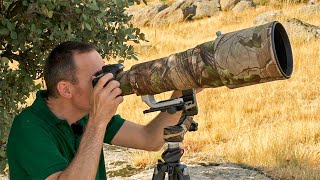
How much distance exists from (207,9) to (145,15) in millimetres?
2680

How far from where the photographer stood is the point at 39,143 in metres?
2.87

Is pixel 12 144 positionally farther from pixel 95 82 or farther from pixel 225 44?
pixel 225 44

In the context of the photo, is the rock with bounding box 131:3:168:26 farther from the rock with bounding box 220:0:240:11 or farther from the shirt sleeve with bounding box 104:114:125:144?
the shirt sleeve with bounding box 104:114:125:144

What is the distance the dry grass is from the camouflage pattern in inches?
123

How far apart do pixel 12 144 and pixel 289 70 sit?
1.40 meters

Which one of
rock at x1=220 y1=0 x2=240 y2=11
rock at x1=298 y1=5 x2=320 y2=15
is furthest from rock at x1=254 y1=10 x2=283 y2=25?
rock at x1=220 y1=0 x2=240 y2=11

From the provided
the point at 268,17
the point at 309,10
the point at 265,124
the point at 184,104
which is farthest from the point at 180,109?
the point at 309,10

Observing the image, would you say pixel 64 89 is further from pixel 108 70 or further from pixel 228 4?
pixel 228 4

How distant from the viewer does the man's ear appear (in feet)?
10.2

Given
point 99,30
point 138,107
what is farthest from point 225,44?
point 138,107

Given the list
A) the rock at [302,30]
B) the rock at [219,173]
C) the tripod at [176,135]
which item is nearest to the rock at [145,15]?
the rock at [302,30]

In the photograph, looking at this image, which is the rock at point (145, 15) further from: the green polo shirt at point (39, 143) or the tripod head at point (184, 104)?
the tripod head at point (184, 104)

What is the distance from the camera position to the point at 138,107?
9289mm

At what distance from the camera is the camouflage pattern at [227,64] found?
2.40 meters
